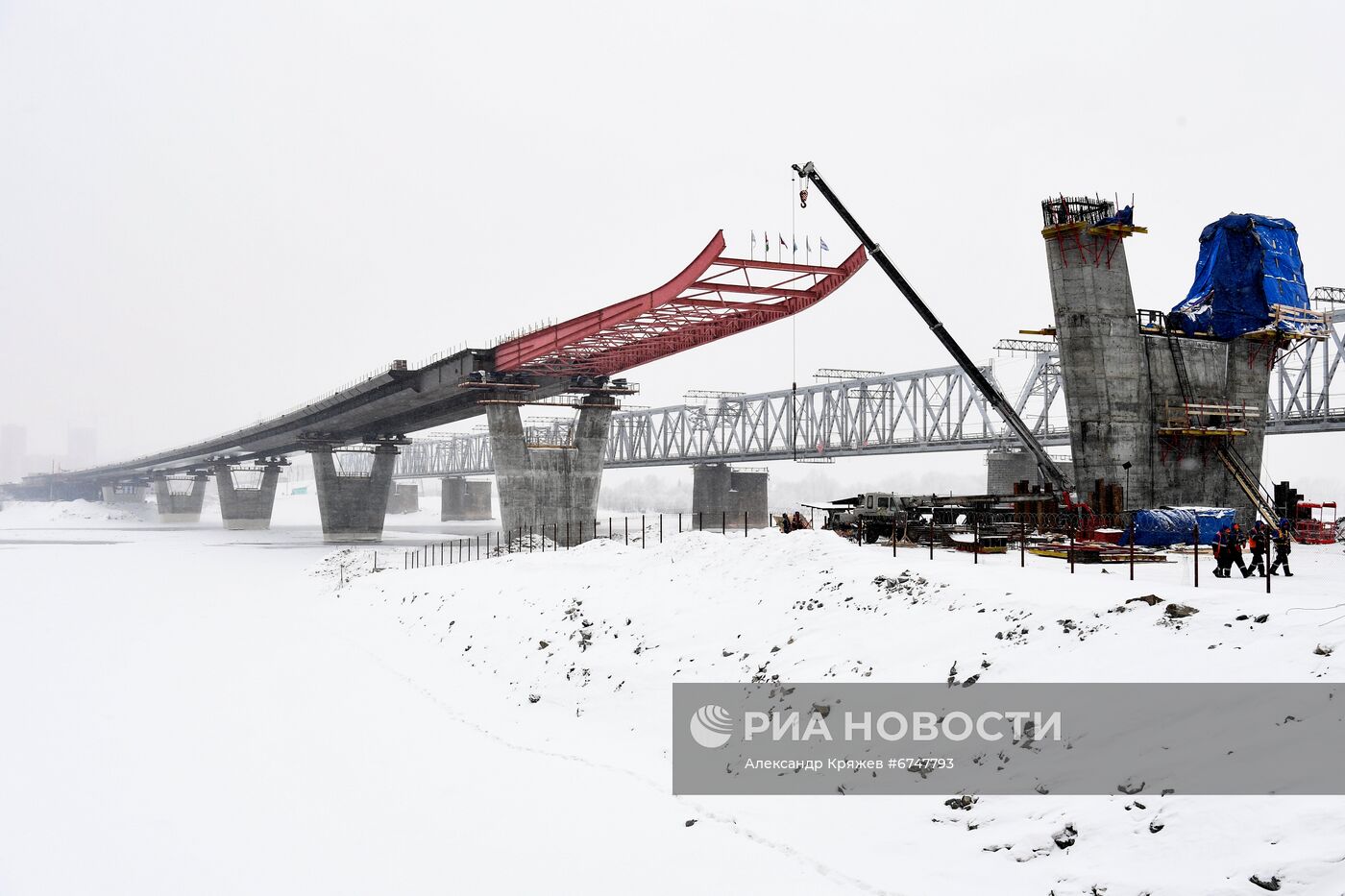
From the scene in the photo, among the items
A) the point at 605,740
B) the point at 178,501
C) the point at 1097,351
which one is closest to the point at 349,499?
the point at 1097,351

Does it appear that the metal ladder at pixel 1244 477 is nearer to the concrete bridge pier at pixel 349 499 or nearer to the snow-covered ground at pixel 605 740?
the snow-covered ground at pixel 605 740

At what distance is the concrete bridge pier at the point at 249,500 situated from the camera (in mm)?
144125

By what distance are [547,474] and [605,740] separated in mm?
53260

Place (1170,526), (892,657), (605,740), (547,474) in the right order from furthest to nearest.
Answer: (547,474)
(1170,526)
(605,740)
(892,657)

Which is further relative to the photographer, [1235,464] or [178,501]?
[178,501]

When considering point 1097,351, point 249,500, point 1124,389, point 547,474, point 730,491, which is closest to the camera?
point 1097,351

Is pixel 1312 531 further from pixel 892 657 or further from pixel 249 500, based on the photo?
pixel 249 500

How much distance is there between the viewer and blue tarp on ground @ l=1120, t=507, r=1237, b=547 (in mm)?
33656

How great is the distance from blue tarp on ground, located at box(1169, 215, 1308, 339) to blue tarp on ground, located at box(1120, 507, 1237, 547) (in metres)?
13.7

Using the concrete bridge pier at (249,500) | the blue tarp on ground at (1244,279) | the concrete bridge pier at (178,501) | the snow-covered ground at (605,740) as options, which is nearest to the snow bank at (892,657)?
the snow-covered ground at (605,740)

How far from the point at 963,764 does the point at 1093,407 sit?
A: 31805 mm

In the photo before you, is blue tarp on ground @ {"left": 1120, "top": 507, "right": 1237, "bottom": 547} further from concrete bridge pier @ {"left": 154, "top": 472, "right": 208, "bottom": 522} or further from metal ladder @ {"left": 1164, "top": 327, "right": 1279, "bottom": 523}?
concrete bridge pier @ {"left": 154, "top": 472, "right": 208, "bottom": 522}

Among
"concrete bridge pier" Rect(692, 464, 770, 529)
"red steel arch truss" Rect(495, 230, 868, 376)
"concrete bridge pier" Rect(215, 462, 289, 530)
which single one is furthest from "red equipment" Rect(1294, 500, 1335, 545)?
"concrete bridge pier" Rect(215, 462, 289, 530)

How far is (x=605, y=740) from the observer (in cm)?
1881
